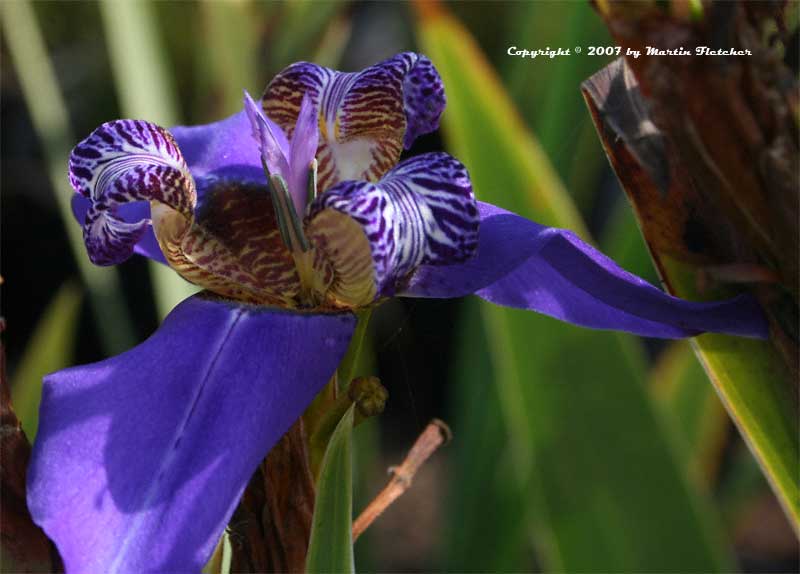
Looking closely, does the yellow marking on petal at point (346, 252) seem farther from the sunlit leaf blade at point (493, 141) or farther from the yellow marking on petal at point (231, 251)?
the sunlit leaf blade at point (493, 141)

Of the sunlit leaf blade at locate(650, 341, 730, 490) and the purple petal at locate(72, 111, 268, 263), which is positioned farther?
the sunlit leaf blade at locate(650, 341, 730, 490)

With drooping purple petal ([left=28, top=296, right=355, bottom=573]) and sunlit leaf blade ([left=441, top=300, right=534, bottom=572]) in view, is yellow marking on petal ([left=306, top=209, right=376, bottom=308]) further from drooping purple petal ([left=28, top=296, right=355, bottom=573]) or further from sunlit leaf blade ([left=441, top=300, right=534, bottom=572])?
sunlit leaf blade ([left=441, top=300, right=534, bottom=572])

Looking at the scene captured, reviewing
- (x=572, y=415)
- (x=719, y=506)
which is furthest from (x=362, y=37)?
(x=572, y=415)

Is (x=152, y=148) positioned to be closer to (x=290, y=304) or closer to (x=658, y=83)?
(x=290, y=304)

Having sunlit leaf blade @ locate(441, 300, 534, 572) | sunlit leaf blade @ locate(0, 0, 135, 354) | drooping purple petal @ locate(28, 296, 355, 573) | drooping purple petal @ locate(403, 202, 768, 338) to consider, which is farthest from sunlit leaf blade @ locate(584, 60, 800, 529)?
sunlit leaf blade @ locate(0, 0, 135, 354)

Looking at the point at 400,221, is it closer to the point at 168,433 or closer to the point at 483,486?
the point at 168,433

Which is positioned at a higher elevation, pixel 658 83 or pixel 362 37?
pixel 658 83
